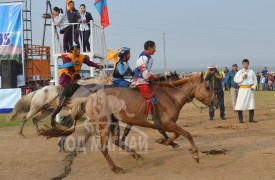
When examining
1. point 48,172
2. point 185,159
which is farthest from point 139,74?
point 48,172

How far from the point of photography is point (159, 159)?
7707 mm

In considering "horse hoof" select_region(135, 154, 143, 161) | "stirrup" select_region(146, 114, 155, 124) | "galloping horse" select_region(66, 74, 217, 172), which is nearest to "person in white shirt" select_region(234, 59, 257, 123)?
"galloping horse" select_region(66, 74, 217, 172)

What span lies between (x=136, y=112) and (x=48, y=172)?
1.92 meters

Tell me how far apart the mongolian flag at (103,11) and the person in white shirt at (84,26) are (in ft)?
4.62

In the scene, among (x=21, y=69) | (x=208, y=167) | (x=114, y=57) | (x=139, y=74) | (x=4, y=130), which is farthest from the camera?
(x=21, y=69)

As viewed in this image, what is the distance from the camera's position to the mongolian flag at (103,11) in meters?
15.3

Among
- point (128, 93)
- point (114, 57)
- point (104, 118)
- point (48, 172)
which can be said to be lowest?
point (48, 172)

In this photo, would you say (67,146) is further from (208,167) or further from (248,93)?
(248,93)

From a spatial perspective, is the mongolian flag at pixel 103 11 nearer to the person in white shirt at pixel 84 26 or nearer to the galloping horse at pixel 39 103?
the person in white shirt at pixel 84 26

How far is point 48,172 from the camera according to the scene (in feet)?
22.6

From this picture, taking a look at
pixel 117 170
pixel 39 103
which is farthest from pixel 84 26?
pixel 117 170

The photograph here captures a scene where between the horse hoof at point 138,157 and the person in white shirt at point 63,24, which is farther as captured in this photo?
the person in white shirt at point 63,24

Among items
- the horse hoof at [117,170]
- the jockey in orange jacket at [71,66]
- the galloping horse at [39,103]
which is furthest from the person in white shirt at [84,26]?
the horse hoof at [117,170]

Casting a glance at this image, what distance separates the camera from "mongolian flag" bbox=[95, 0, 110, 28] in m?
15.3
